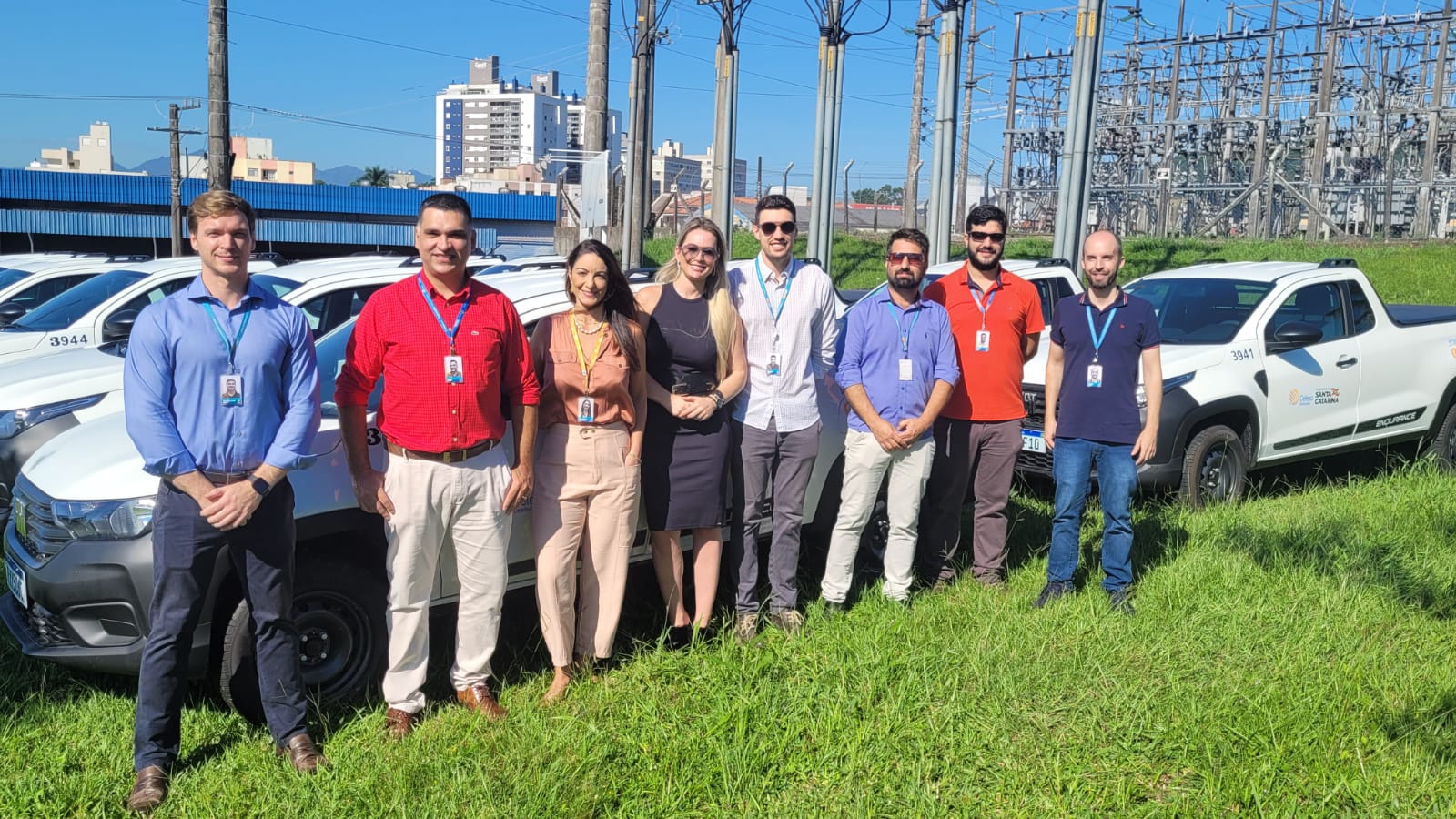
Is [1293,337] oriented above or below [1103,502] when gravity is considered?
above

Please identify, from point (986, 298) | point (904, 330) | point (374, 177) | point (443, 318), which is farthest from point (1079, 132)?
point (374, 177)

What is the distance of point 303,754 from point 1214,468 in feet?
19.2

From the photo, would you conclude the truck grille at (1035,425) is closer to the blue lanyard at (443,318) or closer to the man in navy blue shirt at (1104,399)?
the man in navy blue shirt at (1104,399)

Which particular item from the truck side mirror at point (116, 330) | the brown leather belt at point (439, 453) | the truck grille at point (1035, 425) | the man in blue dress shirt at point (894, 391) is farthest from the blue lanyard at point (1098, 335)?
the truck side mirror at point (116, 330)

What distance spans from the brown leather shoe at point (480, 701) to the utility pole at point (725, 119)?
37.2ft

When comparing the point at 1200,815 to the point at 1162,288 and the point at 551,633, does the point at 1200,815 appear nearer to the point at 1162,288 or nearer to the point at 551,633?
the point at 551,633

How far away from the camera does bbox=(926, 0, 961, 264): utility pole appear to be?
14211mm

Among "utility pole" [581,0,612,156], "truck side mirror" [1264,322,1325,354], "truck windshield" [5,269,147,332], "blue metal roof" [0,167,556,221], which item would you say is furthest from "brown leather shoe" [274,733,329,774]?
"blue metal roof" [0,167,556,221]

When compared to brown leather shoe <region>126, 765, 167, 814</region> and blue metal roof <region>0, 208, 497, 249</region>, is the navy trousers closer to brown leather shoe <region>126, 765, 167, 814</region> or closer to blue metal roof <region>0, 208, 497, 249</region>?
brown leather shoe <region>126, 765, 167, 814</region>

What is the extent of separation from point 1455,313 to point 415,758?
353 inches

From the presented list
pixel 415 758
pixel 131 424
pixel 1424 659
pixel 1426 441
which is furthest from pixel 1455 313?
pixel 131 424

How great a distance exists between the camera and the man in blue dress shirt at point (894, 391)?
512 centimetres

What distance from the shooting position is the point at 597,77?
14414mm

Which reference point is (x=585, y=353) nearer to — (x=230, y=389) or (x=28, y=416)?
(x=230, y=389)
